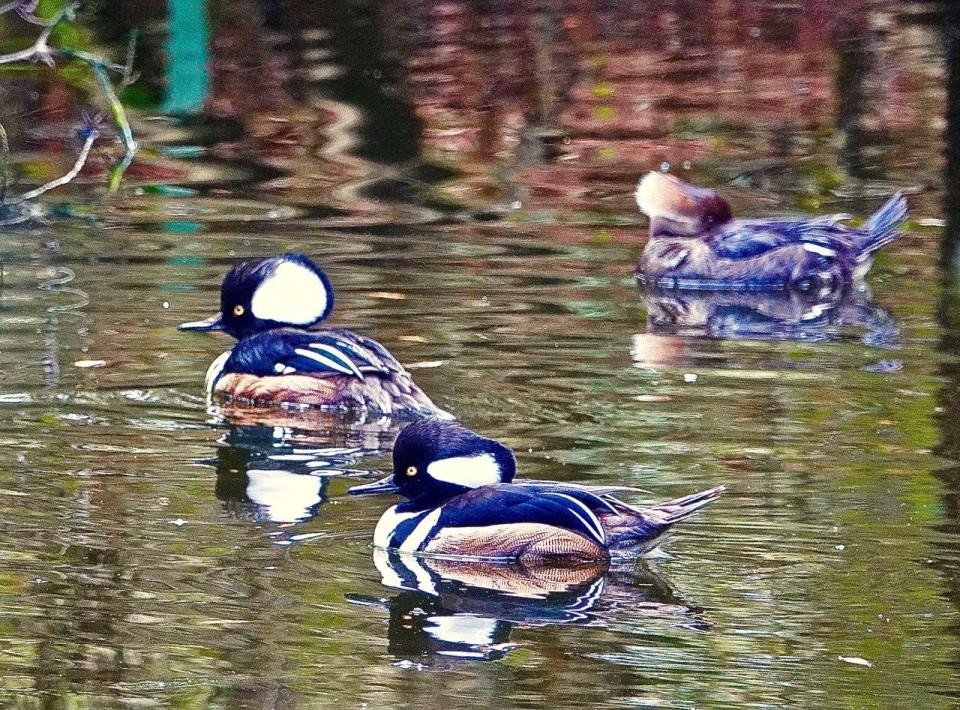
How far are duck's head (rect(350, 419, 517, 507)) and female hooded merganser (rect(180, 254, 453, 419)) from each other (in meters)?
1.79

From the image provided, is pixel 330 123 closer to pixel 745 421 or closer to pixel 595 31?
pixel 595 31

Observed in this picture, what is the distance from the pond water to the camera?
6.48 m

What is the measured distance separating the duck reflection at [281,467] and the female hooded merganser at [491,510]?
0.57 metres

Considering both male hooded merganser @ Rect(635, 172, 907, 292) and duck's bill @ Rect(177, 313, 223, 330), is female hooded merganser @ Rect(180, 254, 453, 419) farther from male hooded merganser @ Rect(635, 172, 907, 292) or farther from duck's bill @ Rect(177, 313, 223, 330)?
male hooded merganser @ Rect(635, 172, 907, 292)

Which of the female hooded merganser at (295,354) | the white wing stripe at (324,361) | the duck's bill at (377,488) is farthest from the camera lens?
the white wing stripe at (324,361)

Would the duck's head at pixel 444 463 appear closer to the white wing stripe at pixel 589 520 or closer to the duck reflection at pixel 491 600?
the duck reflection at pixel 491 600

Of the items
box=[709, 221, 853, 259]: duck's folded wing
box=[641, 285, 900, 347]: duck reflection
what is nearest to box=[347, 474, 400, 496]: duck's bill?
box=[641, 285, 900, 347]: duck reflection

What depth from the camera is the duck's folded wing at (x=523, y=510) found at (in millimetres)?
7219

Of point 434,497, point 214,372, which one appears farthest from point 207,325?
point 434,497

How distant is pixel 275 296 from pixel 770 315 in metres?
3.23

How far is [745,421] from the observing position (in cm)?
933

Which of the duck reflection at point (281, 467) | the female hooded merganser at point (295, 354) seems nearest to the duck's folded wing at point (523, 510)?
the duck reflection at point (281, 467)

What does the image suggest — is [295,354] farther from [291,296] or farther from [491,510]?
[491,510]

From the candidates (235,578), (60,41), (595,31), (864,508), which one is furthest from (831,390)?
(595,31)
